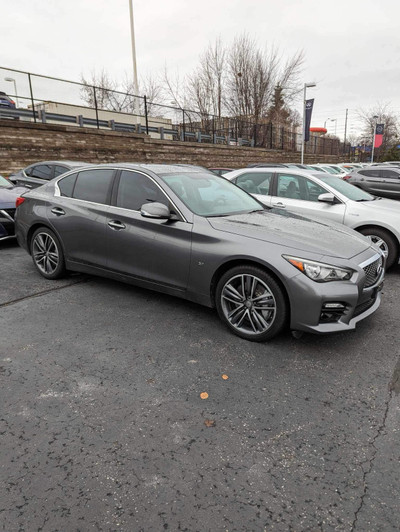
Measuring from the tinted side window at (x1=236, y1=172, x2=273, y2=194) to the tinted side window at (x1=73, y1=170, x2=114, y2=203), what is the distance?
10.8ft

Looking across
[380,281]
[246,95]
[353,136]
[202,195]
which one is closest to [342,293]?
[380,281]

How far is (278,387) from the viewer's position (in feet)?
9.18

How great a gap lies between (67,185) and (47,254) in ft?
3.20

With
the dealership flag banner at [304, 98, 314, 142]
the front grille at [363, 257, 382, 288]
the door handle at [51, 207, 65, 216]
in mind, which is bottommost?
the front grille at [363, 257, 382, 288]

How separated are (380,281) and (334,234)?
0.64 m

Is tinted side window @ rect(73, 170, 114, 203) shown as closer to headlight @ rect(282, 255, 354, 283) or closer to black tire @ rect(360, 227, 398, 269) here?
headlight @ rect(282, 255, 354, 283)

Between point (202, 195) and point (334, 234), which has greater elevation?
point (202, 195)

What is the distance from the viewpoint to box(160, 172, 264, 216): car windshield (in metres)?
4.07

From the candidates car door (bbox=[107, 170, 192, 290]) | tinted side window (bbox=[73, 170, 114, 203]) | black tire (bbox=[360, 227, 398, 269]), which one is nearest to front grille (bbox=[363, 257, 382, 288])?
car door (bbox=[107, 170, 192, 290])

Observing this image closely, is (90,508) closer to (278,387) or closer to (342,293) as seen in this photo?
(278,387)

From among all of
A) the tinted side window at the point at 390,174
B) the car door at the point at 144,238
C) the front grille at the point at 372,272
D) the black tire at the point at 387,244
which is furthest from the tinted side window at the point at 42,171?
the tinted side window at the point at 390,174

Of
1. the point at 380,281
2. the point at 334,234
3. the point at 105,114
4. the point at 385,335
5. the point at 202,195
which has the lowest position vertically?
the point at 385,335

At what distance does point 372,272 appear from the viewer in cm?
351

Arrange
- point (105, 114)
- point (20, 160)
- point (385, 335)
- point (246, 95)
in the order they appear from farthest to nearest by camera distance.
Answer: point (246, 95), point (105, 114), point (20, 160), point (385, 335)
